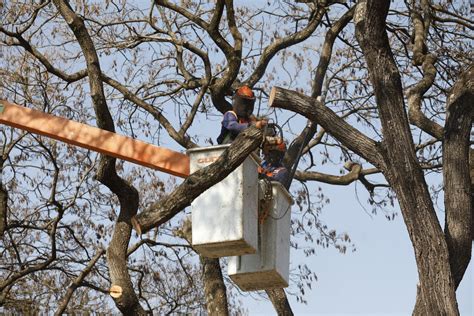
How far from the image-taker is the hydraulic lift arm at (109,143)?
31.8 ft

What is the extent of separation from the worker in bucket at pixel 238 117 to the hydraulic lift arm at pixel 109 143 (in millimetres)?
900

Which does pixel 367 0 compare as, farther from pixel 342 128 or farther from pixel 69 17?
pixel 69 17

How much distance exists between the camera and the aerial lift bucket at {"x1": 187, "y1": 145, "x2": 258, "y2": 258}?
816 centimetres

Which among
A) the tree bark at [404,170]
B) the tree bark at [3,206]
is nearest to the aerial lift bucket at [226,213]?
the tree bark at [404,170]

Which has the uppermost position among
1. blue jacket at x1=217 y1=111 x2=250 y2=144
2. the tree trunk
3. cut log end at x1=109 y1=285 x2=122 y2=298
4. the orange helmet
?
the orange helmet

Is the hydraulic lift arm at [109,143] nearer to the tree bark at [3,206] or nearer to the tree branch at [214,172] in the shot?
the tree branch at [214,172]

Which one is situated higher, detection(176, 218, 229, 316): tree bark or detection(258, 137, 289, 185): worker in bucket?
detection(258, 137, 289, 185): worker in bucket

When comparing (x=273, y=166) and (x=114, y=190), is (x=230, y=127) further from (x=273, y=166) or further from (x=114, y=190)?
(x=114, y=190)

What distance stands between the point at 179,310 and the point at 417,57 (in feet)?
20.6

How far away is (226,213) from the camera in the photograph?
27.0 feet

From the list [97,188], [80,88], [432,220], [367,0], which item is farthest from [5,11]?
[432,220]

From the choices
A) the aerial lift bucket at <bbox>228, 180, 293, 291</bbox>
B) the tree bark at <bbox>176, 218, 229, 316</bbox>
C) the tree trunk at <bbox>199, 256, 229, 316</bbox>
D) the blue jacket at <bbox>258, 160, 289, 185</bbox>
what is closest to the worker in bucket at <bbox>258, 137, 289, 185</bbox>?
the blue jacket at <bbox>258, 160, 289, 185</bbox>

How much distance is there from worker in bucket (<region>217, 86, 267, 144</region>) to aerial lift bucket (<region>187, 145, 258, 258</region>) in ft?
1.06

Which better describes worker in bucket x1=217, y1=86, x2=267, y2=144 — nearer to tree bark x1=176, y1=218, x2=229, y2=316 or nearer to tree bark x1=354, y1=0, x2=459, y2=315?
tree bark x1=354, y1=0, x2=459, y2=315
